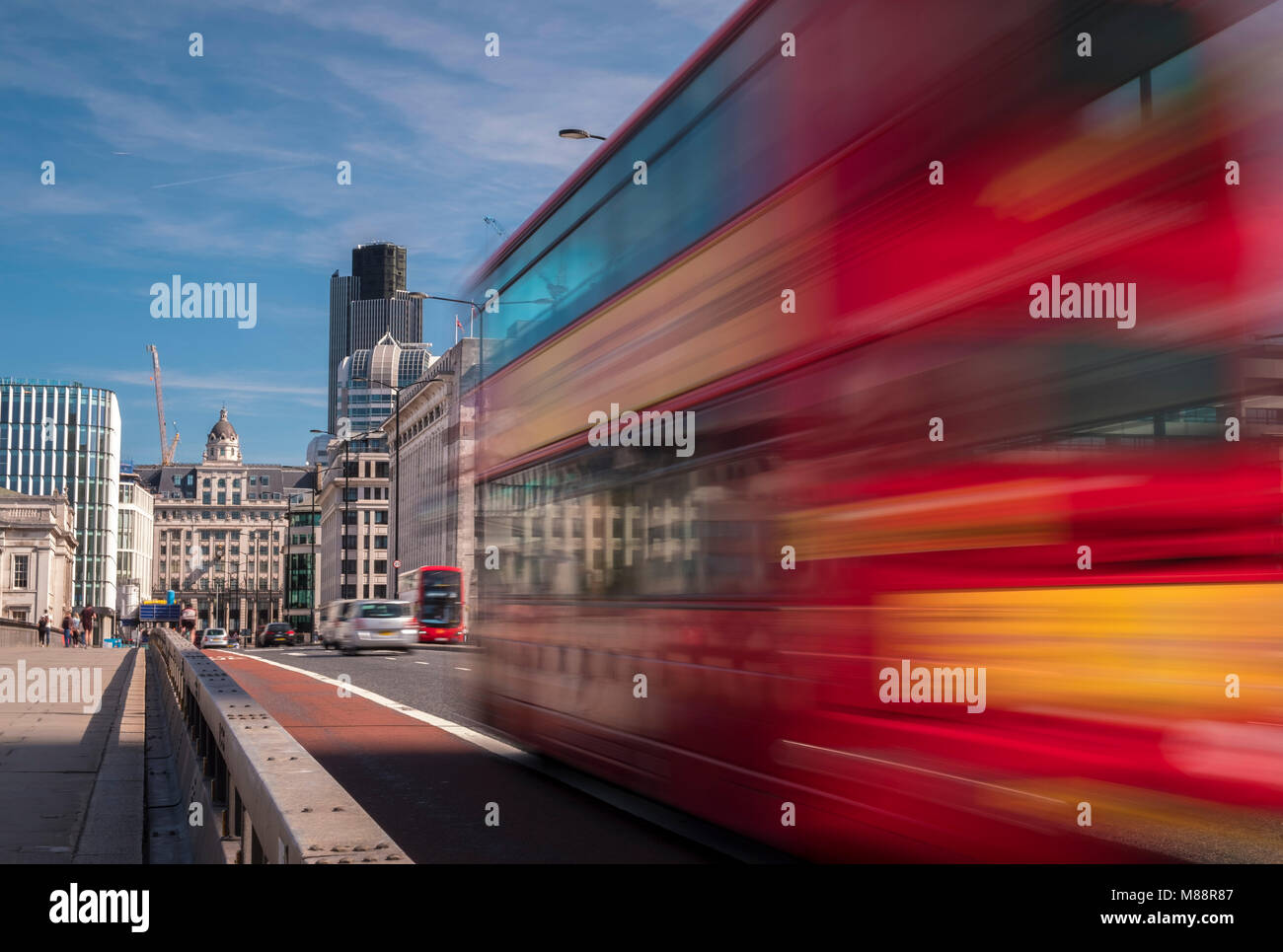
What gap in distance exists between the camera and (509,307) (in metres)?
9.55

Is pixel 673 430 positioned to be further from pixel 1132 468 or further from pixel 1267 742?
pixel 1267 742

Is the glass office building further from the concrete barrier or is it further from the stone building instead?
the concrete barrier

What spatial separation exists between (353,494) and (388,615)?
9053cm

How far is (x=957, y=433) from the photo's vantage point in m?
4.25

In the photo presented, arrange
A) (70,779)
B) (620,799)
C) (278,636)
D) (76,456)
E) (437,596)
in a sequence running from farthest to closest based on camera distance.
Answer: (76,456), (278,636), (437,596), (70,779), (620,799)

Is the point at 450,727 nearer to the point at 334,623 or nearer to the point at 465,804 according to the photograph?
the point at 465,804

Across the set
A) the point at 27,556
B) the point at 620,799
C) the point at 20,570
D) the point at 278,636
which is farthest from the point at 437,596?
the point at 20,570

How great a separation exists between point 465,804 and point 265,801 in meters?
5.01

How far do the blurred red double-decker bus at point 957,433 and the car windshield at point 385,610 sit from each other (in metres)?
31.0

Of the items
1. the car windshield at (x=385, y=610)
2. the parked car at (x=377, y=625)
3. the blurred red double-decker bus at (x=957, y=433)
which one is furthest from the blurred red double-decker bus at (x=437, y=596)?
the blurred red double-decker bus at (x=957, y=433)

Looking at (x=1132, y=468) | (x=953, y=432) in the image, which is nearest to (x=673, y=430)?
(x=953, y=432)

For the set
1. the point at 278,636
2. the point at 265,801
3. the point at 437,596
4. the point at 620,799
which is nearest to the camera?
the point at 265,801

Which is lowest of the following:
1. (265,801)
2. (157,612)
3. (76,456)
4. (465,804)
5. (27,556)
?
(157,612)

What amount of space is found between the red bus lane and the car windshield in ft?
75.6
